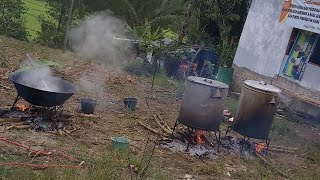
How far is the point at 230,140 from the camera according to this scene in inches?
336

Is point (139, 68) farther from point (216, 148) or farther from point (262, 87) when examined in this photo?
point (262, 87)

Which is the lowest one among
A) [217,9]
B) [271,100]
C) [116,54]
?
[116,54]

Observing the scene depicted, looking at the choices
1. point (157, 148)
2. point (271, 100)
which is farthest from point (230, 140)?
point (157, 148)

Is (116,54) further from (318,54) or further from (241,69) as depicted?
(318,54)

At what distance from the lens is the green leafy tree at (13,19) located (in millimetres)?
20531

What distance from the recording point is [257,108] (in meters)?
7.86

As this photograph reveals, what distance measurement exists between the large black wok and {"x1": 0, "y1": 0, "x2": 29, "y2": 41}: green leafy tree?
1356 cm

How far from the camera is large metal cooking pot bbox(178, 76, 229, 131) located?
24.3 feet

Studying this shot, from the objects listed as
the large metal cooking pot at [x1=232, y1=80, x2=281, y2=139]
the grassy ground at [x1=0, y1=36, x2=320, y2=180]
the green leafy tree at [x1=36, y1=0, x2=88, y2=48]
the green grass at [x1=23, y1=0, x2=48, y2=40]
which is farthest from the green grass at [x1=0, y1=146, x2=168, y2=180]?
the green grass at [x1=23, y1=0, x2=48, y2=40]

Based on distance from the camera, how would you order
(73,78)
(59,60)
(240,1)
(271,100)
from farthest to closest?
1. (240,1)
2. (59,60)
3. (73,78)
4. (271,100)

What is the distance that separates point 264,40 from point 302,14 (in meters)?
2.17

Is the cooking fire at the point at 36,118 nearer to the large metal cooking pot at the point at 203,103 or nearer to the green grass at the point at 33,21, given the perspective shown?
the large metal cooking pot at the point at 203,103

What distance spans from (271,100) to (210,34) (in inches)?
439

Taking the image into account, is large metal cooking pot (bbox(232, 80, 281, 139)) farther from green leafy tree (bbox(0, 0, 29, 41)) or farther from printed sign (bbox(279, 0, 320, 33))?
green leafy tree (bbox(0, 0, 29, 41))
